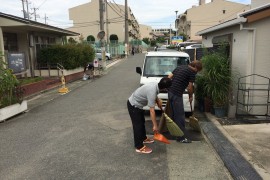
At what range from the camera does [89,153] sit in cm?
504

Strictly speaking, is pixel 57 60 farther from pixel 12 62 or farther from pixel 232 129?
pixel 232 129

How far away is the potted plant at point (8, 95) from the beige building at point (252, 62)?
20.2ft

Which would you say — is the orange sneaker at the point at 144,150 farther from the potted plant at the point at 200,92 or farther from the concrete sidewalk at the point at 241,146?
the potted plant at the point at 200,92

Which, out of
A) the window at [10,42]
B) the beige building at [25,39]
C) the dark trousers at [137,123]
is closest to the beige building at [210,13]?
the beige building at [25,39]

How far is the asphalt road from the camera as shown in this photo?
166 inches

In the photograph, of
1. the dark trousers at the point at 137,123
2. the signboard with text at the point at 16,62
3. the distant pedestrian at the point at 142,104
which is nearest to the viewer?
the distant pedestrian at the point at 142,104

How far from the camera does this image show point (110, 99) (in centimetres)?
1039

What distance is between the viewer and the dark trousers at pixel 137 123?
4863mm

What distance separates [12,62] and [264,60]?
32.0 feet

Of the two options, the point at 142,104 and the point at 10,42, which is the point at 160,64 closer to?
the point at 142,104

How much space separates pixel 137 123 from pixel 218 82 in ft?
11.0

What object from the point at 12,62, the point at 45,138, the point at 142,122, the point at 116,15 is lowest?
the point at 45,138

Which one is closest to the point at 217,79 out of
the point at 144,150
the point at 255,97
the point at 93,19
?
the point at 255,97

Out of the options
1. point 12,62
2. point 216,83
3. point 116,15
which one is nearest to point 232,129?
point 216,83
